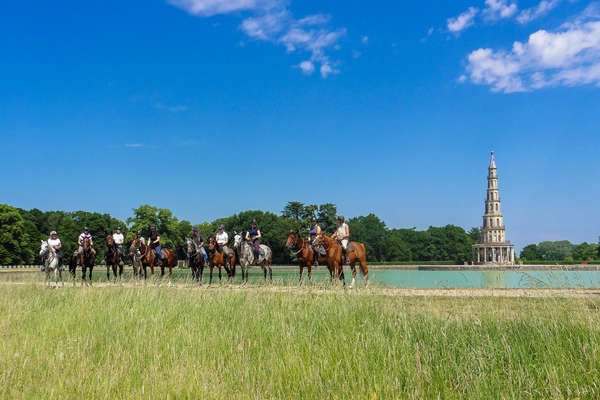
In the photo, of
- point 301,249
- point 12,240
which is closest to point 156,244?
point 301,249

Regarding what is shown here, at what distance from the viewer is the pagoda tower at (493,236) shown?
144 meters

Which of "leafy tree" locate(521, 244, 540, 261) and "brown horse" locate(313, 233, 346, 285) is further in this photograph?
"leafy tree" locate(521, 244, 540, 261)

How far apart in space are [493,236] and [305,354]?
15205cm

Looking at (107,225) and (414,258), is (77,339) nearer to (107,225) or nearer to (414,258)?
(107,225)

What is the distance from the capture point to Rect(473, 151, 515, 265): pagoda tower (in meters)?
144

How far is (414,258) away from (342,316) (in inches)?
6113

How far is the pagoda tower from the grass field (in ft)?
464

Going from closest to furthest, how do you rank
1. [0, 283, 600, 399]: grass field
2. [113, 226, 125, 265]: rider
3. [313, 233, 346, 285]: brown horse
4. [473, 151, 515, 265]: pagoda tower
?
[0, 283, 600, 399]: grass field < [313, 233, 346, 285]: brown horse < [113, 226, 125, 265]: rider < [473, 151, 515, 265]: pagoda tower

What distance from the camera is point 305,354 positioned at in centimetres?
776

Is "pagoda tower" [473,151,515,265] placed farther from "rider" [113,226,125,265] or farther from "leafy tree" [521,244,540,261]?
"rider" [113,226,125,265]

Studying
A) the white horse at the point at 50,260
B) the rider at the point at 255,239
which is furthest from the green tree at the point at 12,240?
the rider at the point at 255,239

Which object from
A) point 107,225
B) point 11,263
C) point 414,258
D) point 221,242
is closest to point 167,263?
point 221,242

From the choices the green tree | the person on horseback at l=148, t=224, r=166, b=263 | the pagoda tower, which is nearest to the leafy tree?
the pagoda tower

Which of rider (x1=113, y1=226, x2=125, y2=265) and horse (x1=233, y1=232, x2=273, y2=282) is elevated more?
rider (x1=113, y1=226, x2=125, y2=265)
